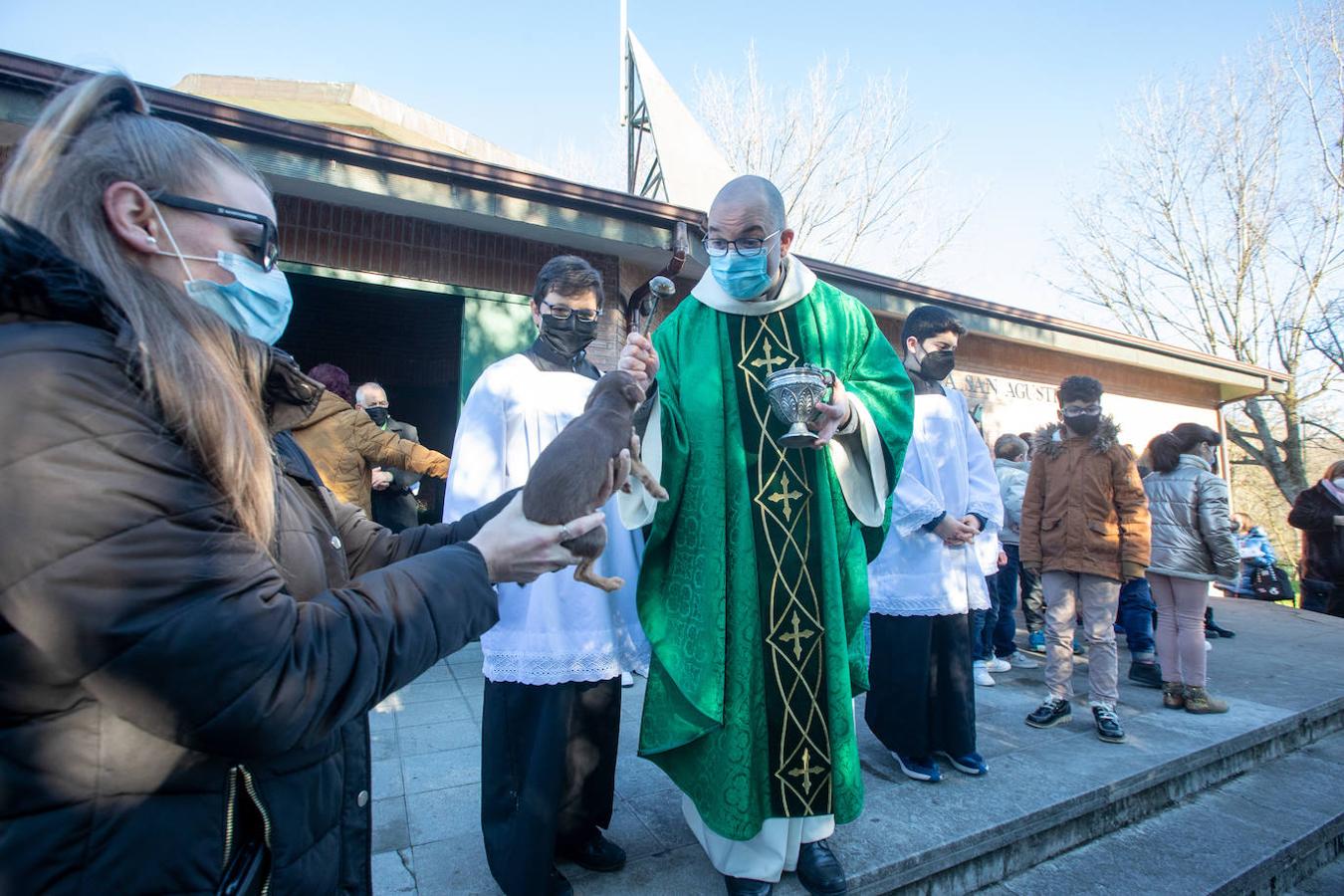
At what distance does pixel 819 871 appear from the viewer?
2.58 metres

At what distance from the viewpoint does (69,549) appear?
0.88 metres

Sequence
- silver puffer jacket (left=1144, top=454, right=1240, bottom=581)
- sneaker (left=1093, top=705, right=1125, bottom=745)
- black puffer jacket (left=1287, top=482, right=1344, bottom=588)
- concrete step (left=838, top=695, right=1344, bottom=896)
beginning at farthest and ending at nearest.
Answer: black puffer jacket (left=1287, top=482, right=1344, bottom=588) < silver puffer jacket (left=1144, top=454, right=1240, bottom=581) < sneaker (left=1093, top=705, right=1125, bottom=745) < concrete step (left=838, top=695, right=1344, bottom=896)

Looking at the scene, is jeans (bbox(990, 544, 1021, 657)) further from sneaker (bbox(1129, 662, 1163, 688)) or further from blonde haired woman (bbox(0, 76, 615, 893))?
blonde haired woman (bbox(0, 76, 615, 893))

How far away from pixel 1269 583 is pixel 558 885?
12.0m

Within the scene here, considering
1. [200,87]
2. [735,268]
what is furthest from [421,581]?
[200,87]

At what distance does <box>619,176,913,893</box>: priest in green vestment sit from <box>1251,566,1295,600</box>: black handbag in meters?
10.7

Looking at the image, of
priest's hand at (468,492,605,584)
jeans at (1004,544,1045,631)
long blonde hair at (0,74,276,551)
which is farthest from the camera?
jeans at (1004,544,1045,631)

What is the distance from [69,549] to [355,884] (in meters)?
0.95

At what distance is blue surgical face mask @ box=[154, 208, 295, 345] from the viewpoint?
1288 mm

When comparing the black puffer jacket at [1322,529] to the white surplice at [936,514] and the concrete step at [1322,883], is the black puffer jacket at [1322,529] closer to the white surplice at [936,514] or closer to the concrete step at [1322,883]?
the concrete step at [1322,883]

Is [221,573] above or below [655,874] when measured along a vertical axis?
above

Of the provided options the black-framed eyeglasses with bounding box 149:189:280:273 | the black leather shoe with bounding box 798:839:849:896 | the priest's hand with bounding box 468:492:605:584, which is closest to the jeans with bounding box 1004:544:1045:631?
the black leather shoe with bounding box 798:839:849:896

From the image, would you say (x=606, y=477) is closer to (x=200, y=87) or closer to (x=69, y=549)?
(x=69, y=549)

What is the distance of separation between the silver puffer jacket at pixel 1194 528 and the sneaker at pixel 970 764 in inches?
102
